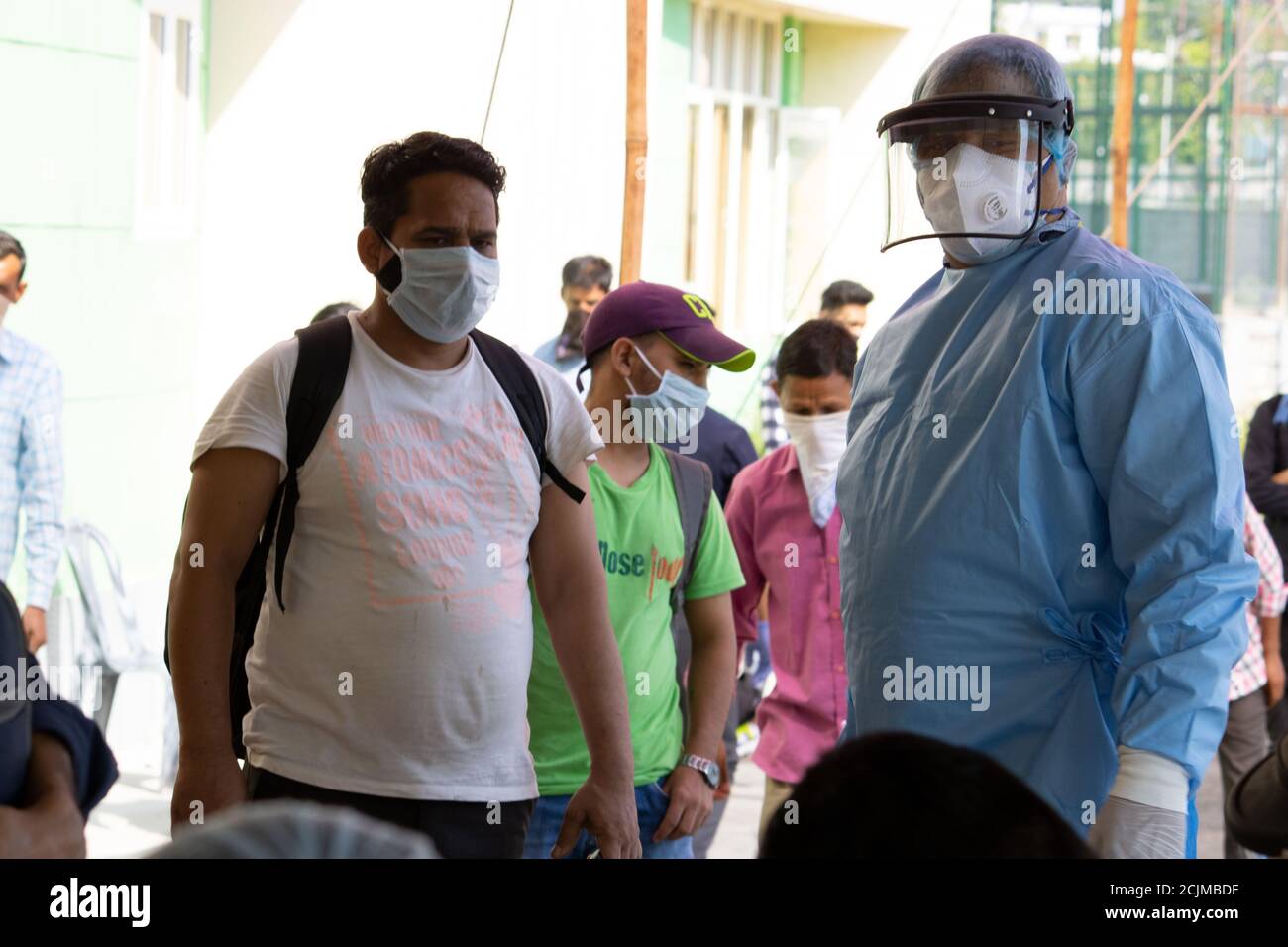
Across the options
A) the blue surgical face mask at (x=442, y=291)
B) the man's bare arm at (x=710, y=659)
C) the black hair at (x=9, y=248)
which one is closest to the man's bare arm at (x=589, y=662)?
the blue surgical face mask at (x=442, y=291)

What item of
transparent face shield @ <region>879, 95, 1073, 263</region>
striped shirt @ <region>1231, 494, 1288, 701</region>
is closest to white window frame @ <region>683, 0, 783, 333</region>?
striped shirt @ <region>1231, 494, 1288, 701</region>

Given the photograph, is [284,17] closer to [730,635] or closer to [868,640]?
[730,635]

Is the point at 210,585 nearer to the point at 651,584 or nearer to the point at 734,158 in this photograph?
the point at 651,584

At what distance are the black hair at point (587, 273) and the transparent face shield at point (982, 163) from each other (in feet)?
10.2

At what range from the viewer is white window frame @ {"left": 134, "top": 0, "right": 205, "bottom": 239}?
17.1ft

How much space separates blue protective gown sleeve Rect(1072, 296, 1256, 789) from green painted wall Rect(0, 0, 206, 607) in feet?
12.7

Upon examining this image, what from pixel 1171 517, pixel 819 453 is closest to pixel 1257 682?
pixel 819 453

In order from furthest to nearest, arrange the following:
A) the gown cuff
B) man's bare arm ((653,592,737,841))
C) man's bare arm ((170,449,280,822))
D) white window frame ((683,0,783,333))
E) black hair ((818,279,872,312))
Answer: white window frame ((683,0,783,333)) → black hair ((818,279,872,312)) → man's bare arm ((653,592,737,841)) → man's bare arm ((170,449,280,822)) → the gown cuff

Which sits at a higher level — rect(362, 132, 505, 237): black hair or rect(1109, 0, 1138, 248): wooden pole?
rect(1109, 0, 1138, 248): wooden pole

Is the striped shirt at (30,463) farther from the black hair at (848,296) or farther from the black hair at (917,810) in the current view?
the black hair at (917,810)

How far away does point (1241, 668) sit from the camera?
4.81m

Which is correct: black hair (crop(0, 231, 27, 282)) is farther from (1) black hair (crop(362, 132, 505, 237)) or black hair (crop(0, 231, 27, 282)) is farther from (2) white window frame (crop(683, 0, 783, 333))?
(2) white window frame (crop(683, 0, 783, 333))

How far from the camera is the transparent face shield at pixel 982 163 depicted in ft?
7.06
